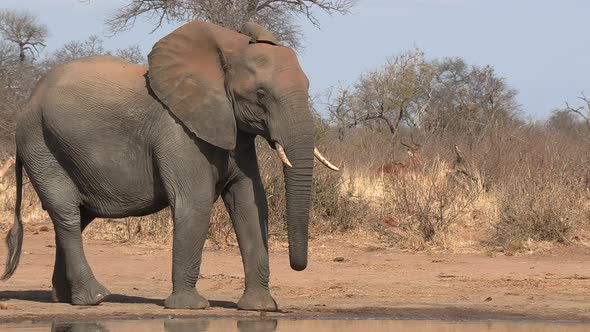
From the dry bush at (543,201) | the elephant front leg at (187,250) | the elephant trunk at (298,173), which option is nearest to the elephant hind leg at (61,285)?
the elephant front leg at (187,250)

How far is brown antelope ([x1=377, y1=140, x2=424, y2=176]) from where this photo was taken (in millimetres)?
17311

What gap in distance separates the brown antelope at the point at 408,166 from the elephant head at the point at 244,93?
732 cm

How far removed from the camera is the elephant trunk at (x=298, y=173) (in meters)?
8.78

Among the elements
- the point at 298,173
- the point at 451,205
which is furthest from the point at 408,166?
the point at 298,173

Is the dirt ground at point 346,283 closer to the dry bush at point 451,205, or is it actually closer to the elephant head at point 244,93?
the dry bush at point 451,205

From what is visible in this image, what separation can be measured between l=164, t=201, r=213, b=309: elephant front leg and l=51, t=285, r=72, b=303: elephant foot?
3.33ft

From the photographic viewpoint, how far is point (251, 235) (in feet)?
31.4

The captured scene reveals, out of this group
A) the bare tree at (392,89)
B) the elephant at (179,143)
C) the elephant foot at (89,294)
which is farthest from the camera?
the bare tree at (392,89)

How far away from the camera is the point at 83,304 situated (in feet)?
31.7

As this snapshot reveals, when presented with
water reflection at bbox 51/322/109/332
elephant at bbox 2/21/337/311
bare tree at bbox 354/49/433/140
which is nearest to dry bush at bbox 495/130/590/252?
elephant at bbox 2/21/337/311

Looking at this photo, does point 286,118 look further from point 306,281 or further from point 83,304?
point 306,281

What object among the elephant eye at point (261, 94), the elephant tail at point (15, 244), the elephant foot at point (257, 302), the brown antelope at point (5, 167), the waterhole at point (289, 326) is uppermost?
the brown antelope at point (5, 167)

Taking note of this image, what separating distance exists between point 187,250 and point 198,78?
49.9 inches

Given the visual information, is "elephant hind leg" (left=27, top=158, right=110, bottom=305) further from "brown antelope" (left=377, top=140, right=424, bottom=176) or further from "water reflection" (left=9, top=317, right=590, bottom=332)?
"brown antelope" (left=377, top=140, right=424, bottom=176)
